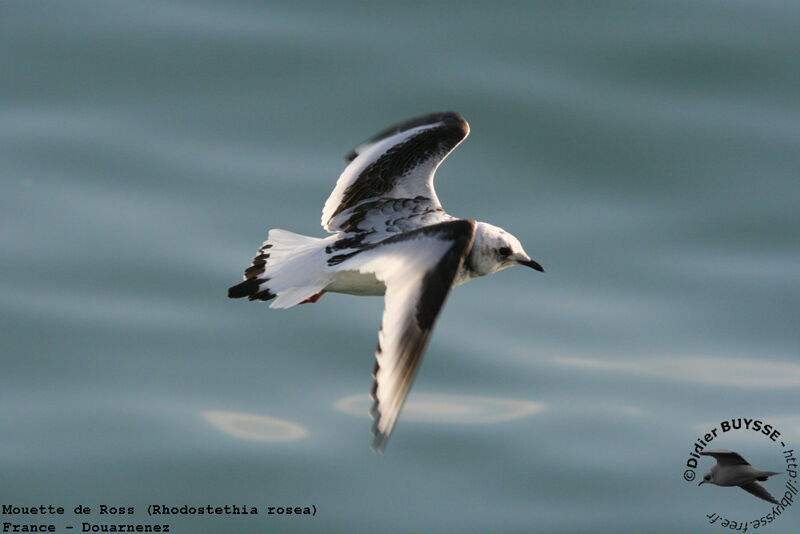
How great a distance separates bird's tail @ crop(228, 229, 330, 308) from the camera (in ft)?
22.0

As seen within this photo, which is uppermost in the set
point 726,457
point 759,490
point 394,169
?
point 394,169

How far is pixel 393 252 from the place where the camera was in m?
6.29

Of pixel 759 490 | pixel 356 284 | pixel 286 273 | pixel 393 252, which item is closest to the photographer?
pixel 393 252

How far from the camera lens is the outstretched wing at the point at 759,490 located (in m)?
→ 8.23

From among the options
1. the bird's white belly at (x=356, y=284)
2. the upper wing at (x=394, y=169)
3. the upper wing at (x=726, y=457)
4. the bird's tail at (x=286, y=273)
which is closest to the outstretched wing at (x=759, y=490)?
the upper wing at (x=726, y=457)

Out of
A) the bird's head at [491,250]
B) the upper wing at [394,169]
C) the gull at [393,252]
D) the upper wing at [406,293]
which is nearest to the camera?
the upper wing at [406,293]

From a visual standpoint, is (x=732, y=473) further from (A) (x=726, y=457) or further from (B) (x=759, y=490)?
(B) (x=759, y=490)

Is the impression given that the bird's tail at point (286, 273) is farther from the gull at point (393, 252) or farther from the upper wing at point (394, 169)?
the upper wing at point (394, 169)

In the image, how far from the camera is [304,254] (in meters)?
7.11

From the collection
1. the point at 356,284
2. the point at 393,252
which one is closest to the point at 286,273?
the point at 356,284

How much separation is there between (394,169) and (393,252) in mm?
1626

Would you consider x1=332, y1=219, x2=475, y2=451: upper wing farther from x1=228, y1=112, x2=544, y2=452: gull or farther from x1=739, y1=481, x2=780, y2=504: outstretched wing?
x1=739, y1=481, x2=780, y2=504: outstretched wing

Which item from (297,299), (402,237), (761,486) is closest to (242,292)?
(297,299)

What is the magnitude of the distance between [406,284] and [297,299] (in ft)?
2.90
